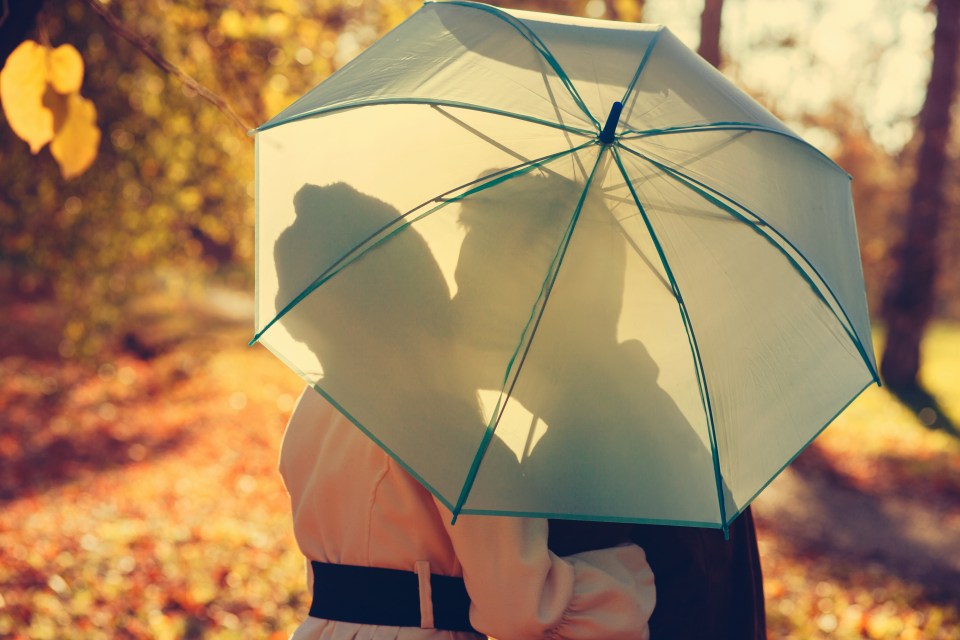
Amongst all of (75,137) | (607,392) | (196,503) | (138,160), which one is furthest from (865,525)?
(75,137)

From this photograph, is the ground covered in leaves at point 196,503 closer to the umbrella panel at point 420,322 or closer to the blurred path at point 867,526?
the blurred path at point 867,526

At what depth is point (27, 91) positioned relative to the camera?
8.30 feet

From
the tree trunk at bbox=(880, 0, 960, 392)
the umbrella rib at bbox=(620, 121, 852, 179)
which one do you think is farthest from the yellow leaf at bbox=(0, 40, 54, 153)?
the tree trunk at bbox=(880, 0, 960, 392)

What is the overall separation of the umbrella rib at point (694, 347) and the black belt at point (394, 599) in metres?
0.61

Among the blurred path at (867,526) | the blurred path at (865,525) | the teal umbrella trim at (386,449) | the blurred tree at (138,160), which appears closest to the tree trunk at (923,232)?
the blurred path at (865,525)

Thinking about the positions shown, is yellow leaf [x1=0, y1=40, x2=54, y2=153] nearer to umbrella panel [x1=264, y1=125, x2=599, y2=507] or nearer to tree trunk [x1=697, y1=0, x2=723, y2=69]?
umbrella panel [x1=264, y1=125, x2=599, y2=507]

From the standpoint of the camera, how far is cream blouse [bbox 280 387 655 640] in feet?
5.70

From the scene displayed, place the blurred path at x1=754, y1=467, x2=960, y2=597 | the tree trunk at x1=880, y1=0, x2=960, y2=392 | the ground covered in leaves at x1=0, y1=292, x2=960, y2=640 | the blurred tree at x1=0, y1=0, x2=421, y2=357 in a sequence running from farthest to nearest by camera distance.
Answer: the tree trunk at x1=880, y1=0, x2=960, y2=392, the blurred path at x1=754, y1=467, x2=960, y2=597, the blurred tree at x1=0, y1=0, x2=421, y2=357, the ground covered in leaves at x1=0, y1=292, x2=960, y2=640

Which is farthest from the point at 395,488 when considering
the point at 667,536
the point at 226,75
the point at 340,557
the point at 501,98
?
the point at 226,75

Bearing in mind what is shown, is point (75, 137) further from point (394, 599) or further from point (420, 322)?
point (394, 599)

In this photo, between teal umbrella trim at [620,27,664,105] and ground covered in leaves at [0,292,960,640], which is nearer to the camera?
teal umbrella trim at [620,27,664,105]

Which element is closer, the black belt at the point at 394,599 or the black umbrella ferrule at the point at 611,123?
the black umbrella ferrule at the point at 611,123

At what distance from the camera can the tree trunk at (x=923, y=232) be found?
13078 mm

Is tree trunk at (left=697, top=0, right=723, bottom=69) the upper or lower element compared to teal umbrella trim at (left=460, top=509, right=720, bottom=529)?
upper
